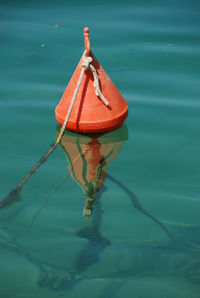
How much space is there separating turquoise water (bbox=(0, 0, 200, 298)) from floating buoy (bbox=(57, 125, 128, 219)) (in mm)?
22

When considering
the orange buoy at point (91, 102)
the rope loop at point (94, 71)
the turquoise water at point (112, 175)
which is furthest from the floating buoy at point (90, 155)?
the rope loop at point (94, 71)

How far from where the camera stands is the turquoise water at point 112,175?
3.09 metres

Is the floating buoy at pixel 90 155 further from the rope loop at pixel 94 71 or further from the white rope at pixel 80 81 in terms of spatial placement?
the rope loop at pixel 94 71

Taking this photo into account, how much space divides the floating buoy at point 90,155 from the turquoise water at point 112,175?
0.07 ft

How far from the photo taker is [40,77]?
5.85 meters

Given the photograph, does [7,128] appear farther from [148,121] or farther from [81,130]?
[148,121]

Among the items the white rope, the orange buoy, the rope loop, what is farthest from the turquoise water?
the rope loop

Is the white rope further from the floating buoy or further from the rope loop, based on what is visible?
the floating buoy

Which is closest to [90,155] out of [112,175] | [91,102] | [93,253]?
[112,175]

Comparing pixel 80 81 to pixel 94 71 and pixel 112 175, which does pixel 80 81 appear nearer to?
pixel 94 71

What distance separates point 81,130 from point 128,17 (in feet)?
12.6

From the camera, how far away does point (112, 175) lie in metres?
4.08

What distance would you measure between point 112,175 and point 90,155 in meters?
0.34

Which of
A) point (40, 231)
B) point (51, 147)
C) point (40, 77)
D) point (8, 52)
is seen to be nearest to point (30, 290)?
point (40, 231)
